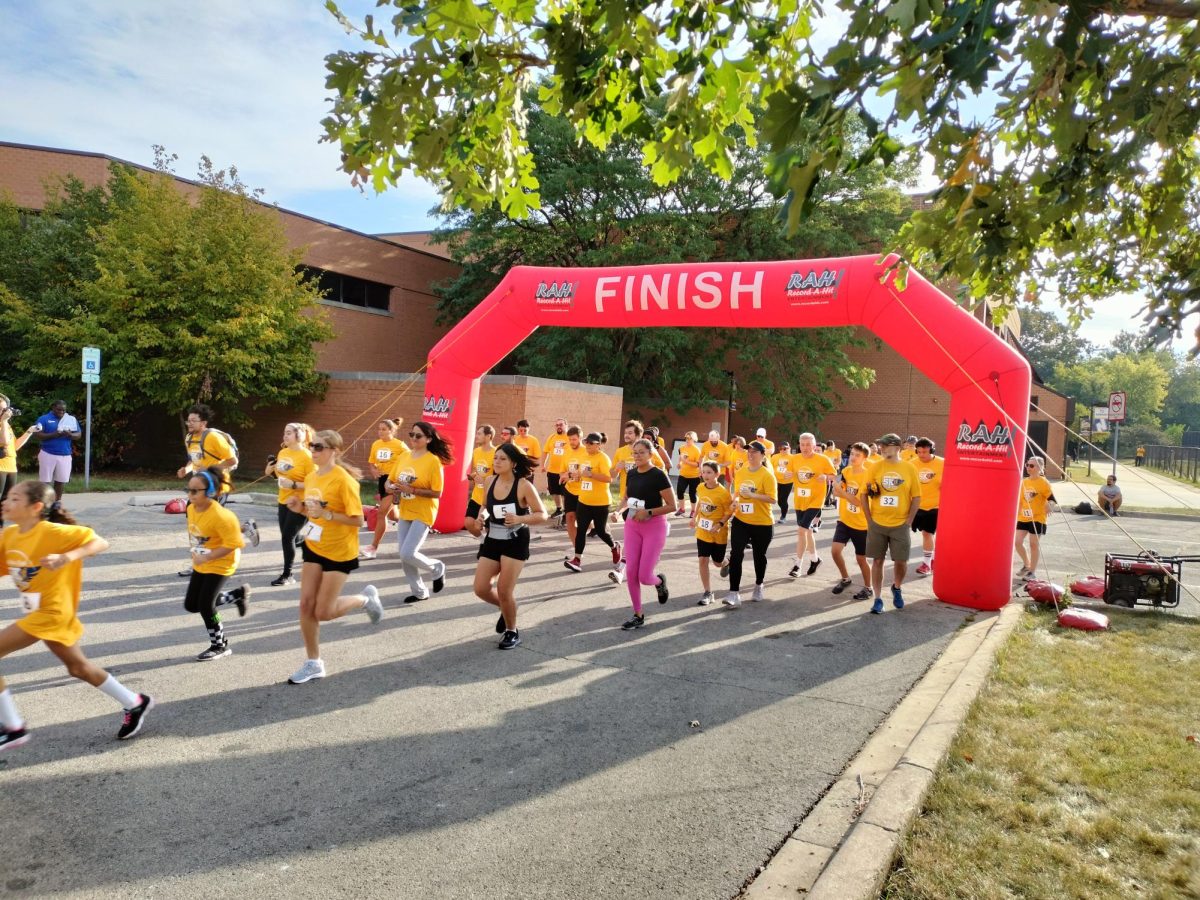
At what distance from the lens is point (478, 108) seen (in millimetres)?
4434

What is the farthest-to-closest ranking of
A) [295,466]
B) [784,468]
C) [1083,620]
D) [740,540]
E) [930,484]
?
[784,468], [930,484], [740,540], [295,466], [1083,620]

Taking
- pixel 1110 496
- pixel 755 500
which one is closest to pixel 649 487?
pixel 755 500

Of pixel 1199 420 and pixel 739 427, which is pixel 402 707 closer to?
pixel 739 427

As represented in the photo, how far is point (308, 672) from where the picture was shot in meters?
5.52

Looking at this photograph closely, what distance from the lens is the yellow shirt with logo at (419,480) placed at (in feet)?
25.4

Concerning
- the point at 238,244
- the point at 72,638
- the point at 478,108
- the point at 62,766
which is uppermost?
the point at 238,244

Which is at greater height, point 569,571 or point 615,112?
point 615,112

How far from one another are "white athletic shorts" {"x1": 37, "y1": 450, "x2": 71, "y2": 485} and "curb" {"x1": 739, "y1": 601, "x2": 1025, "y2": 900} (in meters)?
12.9

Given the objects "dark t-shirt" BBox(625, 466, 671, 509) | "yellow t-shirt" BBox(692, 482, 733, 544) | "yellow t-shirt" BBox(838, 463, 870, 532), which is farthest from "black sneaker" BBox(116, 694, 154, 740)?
"yellow t-shirt" BBox(838, 463, 870, 532)

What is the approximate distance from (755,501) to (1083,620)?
3.37 metres

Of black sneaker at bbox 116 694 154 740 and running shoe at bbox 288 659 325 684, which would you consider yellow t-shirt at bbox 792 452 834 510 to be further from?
black sneaker at bbox 116 694 154 740

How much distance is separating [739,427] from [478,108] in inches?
1196

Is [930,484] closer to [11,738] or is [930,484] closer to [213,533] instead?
[213,533]

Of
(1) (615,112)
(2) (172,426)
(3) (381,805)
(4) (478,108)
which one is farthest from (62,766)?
(2) (172,426)
